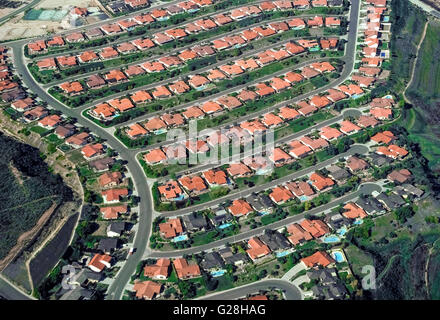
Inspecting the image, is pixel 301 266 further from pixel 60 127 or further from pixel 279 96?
pixel 60 127

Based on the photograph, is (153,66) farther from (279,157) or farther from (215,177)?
(279,157)

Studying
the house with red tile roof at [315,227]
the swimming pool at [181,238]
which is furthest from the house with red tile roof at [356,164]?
the swimming pool at [181,238]

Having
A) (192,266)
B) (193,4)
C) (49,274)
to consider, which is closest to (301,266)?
(192,266)

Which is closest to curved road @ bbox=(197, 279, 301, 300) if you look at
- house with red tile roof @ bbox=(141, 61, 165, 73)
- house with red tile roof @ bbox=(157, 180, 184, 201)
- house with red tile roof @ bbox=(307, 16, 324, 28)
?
house with red tile roof @ bbox=(157, 180, 184, 201)

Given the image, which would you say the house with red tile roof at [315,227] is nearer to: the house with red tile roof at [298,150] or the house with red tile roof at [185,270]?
the house with red tile roof at [298,150]

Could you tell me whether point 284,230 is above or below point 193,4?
below
